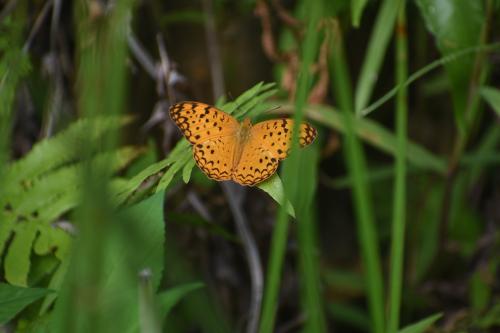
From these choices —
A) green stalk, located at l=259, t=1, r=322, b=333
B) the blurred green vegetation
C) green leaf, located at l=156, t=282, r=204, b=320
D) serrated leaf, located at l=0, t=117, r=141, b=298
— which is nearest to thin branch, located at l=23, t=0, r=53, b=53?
the blurred green vegetation

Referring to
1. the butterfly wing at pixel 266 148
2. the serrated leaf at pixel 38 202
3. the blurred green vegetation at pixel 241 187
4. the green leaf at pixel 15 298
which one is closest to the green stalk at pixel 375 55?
the blurred green vegetation at pixel 241 187

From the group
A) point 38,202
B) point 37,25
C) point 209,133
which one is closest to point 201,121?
point 209,133

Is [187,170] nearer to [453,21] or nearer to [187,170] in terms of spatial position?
[187,170]

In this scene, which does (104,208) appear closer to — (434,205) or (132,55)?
(132,55)

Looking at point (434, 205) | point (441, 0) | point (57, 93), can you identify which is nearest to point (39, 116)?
point (57, 93)

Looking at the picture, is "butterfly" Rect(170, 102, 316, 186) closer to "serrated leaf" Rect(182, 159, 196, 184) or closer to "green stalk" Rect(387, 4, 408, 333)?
"serrated leaf" Rect(182, 159, 196, 184)
